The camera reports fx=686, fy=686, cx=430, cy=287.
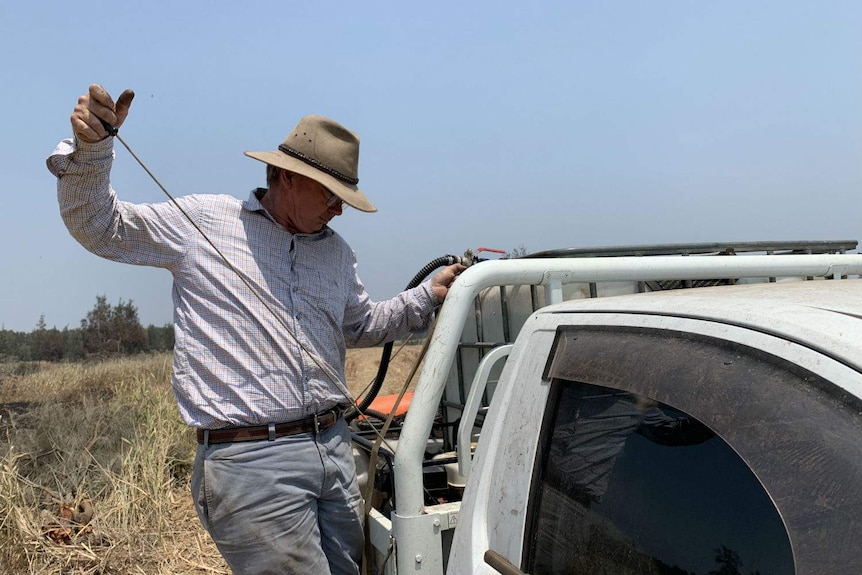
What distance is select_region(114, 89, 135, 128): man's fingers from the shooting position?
2070 millimetres

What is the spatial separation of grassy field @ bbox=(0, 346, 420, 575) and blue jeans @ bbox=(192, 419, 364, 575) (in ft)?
7.99

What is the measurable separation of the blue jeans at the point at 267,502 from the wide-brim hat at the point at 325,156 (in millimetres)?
888

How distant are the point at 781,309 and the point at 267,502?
1.69 meters

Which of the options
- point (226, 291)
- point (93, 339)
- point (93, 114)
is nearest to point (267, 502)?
point (226, 291)

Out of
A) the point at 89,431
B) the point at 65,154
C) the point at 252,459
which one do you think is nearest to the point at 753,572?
the point at 252,459

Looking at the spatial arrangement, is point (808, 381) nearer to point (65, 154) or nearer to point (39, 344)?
point (65, 154)

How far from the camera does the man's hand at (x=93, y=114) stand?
1.99 metres

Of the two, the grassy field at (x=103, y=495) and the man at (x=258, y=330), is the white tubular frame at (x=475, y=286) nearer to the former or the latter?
the man at (x=258, y=330)

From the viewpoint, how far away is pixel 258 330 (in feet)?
7.64

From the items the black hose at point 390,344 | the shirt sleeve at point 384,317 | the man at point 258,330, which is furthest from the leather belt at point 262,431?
the shirt sleeve at point 384,317

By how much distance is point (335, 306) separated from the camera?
8.45 feet

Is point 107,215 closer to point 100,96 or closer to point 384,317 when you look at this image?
point 100,96

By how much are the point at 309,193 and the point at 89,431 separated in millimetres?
5459

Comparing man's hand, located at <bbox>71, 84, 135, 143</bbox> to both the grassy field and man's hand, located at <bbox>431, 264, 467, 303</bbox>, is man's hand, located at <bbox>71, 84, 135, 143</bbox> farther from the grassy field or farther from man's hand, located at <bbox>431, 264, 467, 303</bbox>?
the grassy field
